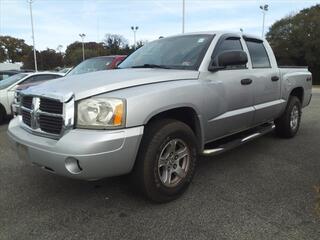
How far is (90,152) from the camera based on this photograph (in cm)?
298

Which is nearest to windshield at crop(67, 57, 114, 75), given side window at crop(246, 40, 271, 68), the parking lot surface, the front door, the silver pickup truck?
the silver pickup truck

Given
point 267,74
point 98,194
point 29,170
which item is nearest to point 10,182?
point 29,170

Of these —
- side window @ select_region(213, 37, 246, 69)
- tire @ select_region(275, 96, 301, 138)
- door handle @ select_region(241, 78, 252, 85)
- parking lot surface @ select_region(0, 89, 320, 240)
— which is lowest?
parking lot surface @ select_region(0, 89, 320, 240)

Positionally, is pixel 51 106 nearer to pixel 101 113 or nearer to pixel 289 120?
pixel 101 113

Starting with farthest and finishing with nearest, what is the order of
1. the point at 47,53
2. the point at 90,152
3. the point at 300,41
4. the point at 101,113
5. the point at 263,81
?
the point at 47,53 < the point at 300,41 < the point at 263,81 < the point at 101,113 < the point at 90,152

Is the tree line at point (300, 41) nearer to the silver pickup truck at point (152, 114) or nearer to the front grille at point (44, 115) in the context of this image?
the silver pickup truck at point (152, 114)

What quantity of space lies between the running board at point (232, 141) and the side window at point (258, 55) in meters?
0.96

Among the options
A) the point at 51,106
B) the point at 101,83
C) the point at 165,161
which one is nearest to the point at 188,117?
the point at 165,161

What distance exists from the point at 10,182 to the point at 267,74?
3.82m

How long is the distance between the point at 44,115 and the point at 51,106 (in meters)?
0.13

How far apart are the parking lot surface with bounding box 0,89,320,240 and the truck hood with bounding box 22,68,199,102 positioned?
1.14 meters

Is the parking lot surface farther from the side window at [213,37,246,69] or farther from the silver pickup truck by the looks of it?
the side window at [213,37,246,69]

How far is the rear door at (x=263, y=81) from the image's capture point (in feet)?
16.3

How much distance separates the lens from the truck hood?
10.5ft
